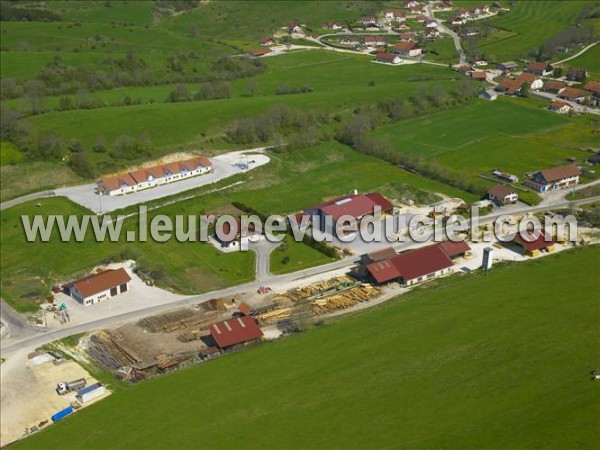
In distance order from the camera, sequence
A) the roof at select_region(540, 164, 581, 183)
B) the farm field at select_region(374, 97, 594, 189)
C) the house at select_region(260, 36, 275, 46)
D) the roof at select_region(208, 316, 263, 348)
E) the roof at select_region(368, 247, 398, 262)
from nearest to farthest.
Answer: the roof at select_region(208, 316, 263, 348), the roof at select_region(368, 247, 398, 262), the roof at select_region(540, 164, 581, 183), the farm field at select_region(374, 97, 594, 189), the house at select_region(260, 36, 275, 46)

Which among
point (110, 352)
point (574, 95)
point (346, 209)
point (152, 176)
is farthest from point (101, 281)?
point (574, 95)

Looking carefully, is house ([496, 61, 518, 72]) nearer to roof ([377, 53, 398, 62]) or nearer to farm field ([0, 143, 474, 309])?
roof ([377, 53, 398, 62])

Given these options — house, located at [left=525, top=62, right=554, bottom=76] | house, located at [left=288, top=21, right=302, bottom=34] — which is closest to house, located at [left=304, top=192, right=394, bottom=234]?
house, located at [left=525, top=62, right=554, bottom=76]

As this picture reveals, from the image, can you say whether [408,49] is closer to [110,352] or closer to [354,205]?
[354,205]

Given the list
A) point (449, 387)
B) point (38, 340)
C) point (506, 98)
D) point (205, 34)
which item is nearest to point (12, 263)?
point (38, 340)

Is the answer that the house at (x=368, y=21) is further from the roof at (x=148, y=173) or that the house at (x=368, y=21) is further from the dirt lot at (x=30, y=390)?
the dirt lot at (x=30, y=390)

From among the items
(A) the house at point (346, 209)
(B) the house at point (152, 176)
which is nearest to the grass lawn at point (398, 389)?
(A) the house at point (346, 209)

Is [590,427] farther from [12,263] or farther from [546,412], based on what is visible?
[12,263]
